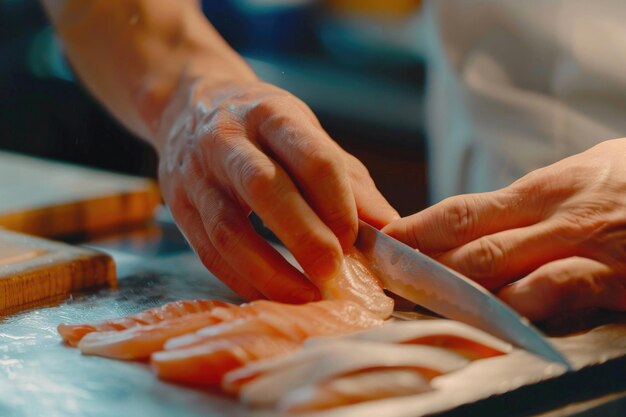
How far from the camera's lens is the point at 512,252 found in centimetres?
160

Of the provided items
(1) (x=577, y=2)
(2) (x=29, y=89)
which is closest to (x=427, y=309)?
(1) (x=577, y=2)

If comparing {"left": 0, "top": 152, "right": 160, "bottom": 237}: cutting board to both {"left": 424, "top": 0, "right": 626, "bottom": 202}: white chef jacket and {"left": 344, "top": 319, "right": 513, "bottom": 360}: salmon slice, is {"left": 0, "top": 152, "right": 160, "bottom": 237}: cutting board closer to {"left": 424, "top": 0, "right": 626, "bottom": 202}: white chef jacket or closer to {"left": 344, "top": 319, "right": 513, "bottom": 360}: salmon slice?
{"left": 424, "top": 0, "right": 626, "bottom": 202}: white chef jacket

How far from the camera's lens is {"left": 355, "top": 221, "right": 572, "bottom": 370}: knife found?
56.4 inches

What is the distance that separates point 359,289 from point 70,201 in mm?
1191

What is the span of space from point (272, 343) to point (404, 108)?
2.66 m

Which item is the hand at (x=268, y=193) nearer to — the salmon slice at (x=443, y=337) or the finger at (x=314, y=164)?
the finger at (x=314, y=164)

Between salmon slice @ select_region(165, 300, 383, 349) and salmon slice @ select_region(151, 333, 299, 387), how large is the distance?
2 centimetres

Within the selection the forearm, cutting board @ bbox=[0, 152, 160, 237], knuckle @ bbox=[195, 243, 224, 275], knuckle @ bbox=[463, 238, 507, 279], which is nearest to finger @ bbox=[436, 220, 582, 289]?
knuckle @ bbox=[463, 238, 507, 279]

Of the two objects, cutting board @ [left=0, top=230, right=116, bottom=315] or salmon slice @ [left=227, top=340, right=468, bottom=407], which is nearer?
salmon slice @ [left=227, top=340, right=468, bottom=407]

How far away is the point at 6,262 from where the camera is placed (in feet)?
6.41

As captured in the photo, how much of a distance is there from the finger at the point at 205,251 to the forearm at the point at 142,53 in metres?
0.37

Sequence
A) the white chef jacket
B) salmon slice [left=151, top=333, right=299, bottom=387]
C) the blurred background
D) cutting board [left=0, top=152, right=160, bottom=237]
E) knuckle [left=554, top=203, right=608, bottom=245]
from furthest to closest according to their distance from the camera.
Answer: the blurred background, cutting board [left=0, top=152, right=160, bottom=237], the white chef jacket, knuckle [left=554, top=203, right=608, bottom=245], salmon slice [left=151, top=333, right=299, bottom=387]

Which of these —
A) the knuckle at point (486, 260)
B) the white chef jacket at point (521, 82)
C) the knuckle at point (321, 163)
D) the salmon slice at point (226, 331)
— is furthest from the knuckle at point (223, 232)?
the white chef jacket at point (521, 82)

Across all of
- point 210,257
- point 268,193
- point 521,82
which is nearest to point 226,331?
point 268,193
